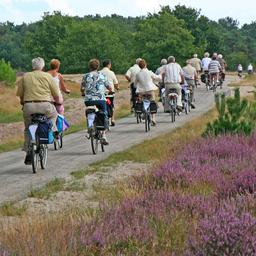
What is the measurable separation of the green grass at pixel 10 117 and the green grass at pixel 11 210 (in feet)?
67.7

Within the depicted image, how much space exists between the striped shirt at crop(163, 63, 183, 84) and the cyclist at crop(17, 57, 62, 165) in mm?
9756

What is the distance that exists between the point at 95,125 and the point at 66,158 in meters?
1.24

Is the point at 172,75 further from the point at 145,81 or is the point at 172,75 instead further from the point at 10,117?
the point at 10,117

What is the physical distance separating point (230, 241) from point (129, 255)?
797 millimetres

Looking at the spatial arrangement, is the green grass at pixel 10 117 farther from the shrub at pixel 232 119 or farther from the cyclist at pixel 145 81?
the shrub at pixel 232 119

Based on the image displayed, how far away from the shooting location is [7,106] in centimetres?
3447

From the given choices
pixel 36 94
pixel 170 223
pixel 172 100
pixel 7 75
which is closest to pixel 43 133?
pixel 36 94

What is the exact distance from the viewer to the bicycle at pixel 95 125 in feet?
46.8

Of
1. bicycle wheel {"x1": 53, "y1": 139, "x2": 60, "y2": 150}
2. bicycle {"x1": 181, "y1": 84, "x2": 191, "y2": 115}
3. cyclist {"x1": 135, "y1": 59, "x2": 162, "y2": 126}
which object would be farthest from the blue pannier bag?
bicycle {"x1": 181, "y1": 84, "x2": 191, "y2": 115}

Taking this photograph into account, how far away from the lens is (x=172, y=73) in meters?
21.2

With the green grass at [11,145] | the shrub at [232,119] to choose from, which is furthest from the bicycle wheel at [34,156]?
the green grass at [11,145]

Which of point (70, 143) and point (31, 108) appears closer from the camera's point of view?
point (31, 108)

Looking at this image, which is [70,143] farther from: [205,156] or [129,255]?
[129,255]

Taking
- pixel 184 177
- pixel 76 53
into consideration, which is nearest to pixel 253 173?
pixel 184 177
